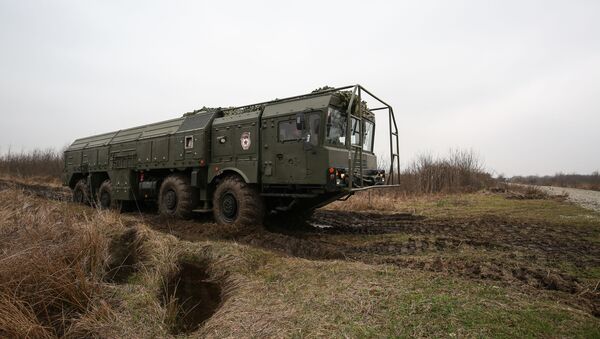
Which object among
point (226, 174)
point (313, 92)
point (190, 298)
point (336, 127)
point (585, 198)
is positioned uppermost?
point (313, 92)

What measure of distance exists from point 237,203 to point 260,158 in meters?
1.16

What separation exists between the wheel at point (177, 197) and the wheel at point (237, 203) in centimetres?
112

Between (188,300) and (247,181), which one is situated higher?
(247,181)

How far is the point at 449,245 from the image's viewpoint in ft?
20.1

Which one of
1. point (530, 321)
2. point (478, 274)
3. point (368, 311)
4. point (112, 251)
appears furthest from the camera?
point (112, 251)

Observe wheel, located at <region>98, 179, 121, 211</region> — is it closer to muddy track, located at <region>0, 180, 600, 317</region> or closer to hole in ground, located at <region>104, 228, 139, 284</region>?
muddy track, located at <region>0, 180, 600, 317</region>

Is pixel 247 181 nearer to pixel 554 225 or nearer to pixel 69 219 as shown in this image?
pixel 69 219

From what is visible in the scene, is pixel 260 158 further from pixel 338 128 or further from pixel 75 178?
pixel 75 178

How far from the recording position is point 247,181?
801 cm

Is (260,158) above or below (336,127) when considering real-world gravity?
below

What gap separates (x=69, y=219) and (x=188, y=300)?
271 centimetres

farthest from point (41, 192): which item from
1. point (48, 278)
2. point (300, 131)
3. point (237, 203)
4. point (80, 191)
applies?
point (48, 278)

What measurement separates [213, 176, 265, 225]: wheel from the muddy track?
0.42m

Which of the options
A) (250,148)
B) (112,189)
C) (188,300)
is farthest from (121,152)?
(188,300)
